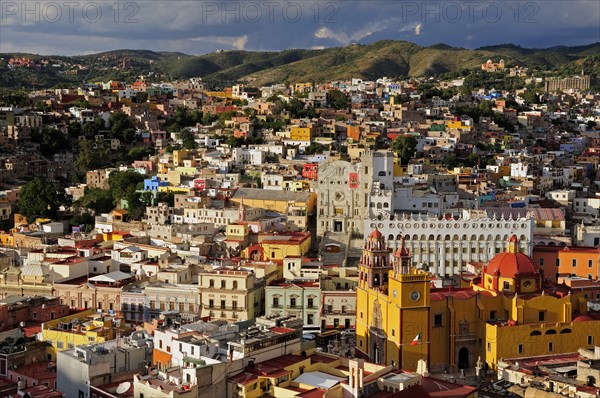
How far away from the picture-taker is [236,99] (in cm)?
9188

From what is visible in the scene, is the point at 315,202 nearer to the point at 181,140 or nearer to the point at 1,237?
the point at 1,237

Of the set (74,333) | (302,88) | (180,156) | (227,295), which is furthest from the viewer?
(302,88)

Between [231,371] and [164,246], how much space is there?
19328 mm

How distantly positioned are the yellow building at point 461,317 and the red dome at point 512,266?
3 centimetres

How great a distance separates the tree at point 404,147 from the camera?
203ft

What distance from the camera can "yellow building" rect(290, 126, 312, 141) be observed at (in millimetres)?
67812

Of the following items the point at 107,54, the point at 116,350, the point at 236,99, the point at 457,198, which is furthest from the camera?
the point at 107,54

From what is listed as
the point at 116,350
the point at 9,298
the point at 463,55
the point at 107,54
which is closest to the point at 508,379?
the point at 116,350

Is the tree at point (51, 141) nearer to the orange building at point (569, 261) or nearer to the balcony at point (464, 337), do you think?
the orange building at point (569, 261)

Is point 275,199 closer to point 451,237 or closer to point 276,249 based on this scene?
point 276,249

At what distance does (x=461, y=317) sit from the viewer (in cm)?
3156

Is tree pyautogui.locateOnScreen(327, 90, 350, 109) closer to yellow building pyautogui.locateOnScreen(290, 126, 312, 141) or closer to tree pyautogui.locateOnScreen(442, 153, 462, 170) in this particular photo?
yellow building pyautogui.locateOnScreen(290, 126, 312, 141)

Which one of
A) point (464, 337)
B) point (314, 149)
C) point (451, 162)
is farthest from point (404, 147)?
point (464, 337)

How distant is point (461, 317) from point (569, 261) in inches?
417
